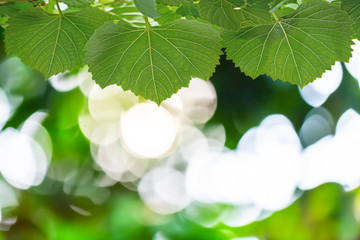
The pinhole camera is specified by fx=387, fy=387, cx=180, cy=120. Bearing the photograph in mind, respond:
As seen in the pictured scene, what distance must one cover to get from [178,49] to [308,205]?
1.97 metres

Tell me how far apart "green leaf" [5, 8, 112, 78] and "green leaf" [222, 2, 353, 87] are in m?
0.08

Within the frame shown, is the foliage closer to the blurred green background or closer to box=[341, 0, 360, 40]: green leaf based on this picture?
box=[341, 0, 360, 40]: green leaf

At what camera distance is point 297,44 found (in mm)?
210

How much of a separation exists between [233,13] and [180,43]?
0.03m

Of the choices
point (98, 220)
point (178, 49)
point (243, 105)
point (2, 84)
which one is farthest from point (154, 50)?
point (98, 220)

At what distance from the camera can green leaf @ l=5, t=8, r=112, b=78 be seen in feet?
0.70

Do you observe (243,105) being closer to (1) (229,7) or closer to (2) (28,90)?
(2) (28,90)

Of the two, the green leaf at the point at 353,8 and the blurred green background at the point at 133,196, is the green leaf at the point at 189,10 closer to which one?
the green leaf at the point at 353,8

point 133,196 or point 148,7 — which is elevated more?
point 148,7

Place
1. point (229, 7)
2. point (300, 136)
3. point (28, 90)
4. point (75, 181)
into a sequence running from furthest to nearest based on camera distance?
point (75, 181), point (300, 136), point (28, 90), point (229, 7)

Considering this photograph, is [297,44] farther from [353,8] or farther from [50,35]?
[50,35]

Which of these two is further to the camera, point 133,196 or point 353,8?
point 133,196

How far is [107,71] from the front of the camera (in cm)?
21

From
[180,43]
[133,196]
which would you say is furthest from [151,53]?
[133,196]
